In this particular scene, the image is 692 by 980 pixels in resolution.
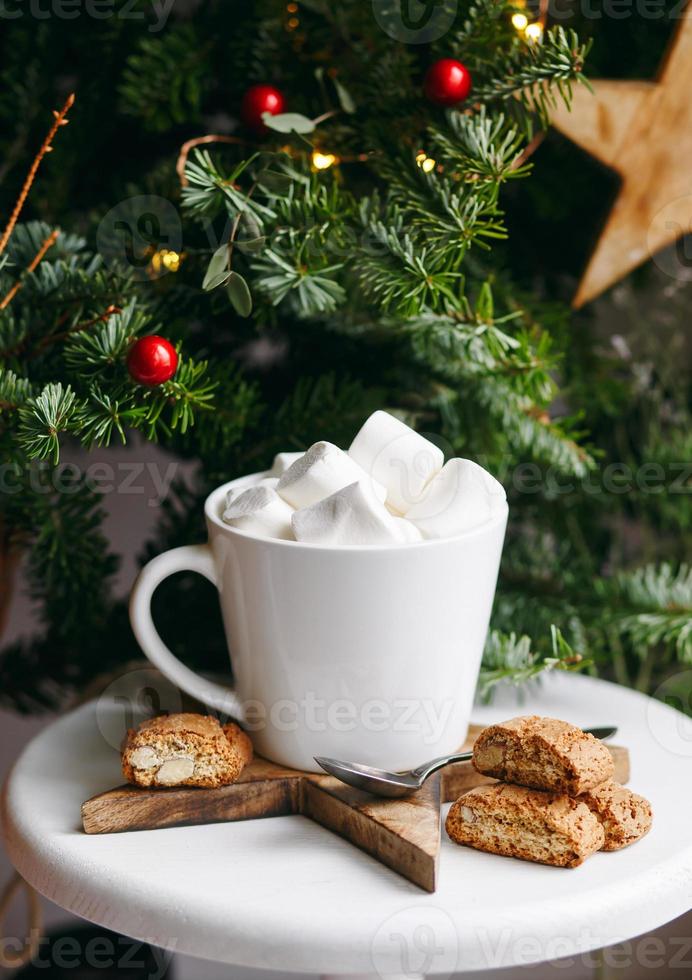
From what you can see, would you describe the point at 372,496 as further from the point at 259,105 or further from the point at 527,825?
the point at 259,105

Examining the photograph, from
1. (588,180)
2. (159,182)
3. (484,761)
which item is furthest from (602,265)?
(484,761)

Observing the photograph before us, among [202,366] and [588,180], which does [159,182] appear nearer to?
[202,366]

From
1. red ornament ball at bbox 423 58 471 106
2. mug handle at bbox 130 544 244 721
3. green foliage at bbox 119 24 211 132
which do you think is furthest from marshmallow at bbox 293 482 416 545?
green foliage at bbox 119 24 211 132

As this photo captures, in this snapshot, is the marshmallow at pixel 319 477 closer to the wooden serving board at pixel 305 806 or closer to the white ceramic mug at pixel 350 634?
the white ceramic mug at pixel 350 634

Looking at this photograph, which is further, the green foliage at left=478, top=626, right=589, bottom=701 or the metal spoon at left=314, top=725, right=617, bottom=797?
the green foliage at left=478, top=626, right=589, bottom=701

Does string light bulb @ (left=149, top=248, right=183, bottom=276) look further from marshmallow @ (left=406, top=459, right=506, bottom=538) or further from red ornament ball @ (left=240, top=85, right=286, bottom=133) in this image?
marshmallow @ (left=406, top=459, right=506, bottom=538)

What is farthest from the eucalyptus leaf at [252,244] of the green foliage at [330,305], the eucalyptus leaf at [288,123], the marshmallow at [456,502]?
the marshmallow at [456,502]
